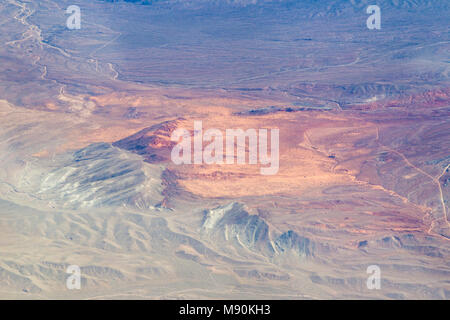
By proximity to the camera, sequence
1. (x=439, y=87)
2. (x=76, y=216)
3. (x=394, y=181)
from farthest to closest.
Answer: (x=439, y=87)
(x=394, y=181)
(x=76, y=216)

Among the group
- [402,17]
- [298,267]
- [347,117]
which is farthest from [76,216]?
[402,17]

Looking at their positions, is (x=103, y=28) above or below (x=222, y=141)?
above

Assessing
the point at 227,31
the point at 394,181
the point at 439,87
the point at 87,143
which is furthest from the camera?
the point at 227,31

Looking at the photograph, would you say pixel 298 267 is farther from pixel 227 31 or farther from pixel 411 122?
pixel 227 31

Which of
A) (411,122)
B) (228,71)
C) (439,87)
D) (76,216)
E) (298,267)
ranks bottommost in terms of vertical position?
(298,267)

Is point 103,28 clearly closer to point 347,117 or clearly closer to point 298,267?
point 347,117

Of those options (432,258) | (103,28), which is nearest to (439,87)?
(432,258)

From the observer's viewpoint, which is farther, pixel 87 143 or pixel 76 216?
pixel 87 143
